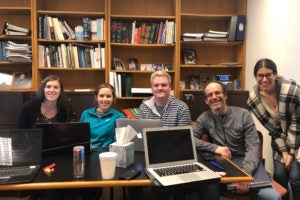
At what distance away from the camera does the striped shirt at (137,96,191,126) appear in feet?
7.21

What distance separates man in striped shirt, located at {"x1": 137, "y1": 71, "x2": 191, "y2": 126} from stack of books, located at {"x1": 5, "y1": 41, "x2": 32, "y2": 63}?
197 cm

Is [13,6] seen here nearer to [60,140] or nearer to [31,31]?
[31,31]

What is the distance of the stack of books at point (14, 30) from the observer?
3.39 metres

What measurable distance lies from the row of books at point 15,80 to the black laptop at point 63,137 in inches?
81.8

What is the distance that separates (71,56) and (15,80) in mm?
828

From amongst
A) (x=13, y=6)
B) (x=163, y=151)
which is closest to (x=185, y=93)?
(x=163, y=151)

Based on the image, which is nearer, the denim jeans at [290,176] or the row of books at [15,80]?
the denim jeans at [290,176]

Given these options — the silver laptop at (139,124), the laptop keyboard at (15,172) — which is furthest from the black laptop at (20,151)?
the silver laptop at (139,124)

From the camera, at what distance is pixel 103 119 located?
2256 mm

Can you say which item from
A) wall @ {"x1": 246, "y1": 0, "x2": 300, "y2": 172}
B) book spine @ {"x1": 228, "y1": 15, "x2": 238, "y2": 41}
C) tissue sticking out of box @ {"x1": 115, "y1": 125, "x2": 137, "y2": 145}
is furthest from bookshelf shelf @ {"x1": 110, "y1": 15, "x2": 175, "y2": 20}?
tissue sticking out of box @ {"x1": 115, "y1": 125, "x2": 137, "y2": 145}

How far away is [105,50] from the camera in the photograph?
3.49m

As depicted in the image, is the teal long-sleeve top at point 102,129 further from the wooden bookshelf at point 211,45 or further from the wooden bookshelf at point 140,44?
the wooden bookshelf at point 211,45

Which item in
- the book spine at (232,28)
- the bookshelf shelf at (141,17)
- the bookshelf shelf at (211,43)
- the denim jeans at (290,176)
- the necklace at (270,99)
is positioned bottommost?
the denim jeans at (290,176)

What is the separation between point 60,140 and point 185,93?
68.5 inches
